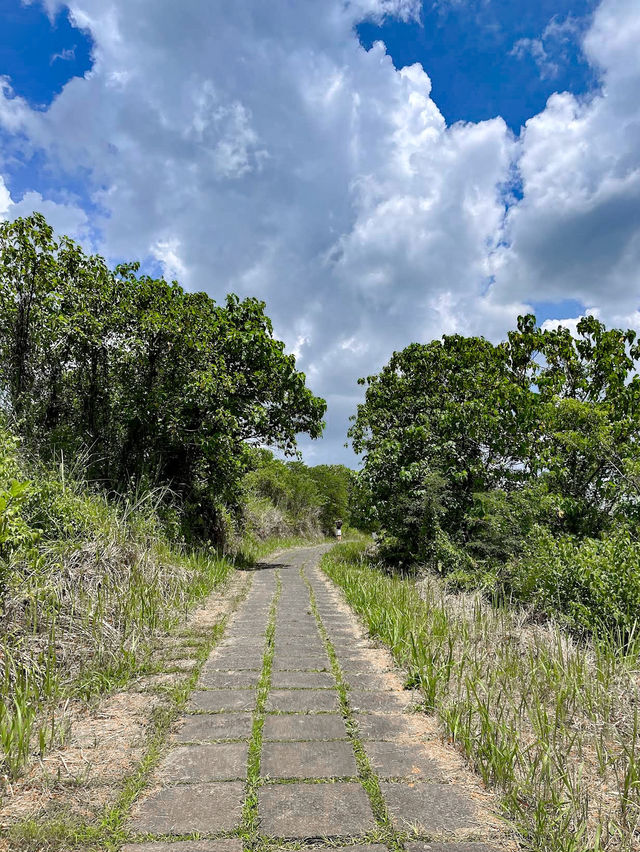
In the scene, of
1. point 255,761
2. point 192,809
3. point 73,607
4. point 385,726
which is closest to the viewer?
point 192,809

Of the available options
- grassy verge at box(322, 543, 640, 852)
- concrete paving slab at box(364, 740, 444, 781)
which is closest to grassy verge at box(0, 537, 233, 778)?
concrete paving slab at box(364, 740, 444, 781)

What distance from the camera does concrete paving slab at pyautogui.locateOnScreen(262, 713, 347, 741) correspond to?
9.41ft

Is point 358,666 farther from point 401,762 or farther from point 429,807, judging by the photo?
point 429,807

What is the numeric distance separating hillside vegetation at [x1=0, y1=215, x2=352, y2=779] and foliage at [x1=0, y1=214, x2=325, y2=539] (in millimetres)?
28

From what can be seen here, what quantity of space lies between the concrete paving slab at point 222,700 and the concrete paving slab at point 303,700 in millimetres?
148

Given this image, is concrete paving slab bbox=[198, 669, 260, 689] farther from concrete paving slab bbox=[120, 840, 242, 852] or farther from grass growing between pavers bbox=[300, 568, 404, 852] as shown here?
concrete paving slab bbox=[120, 840, 242, 852]

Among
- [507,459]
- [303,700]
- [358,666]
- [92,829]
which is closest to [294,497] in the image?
[507,459]

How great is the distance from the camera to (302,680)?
3842 millimetres

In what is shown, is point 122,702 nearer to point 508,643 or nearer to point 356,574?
point 508,643

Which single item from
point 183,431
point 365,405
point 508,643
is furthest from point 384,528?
point 508,643

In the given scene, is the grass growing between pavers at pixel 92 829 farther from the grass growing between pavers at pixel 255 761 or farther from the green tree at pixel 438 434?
the green tree at pixel 438 434

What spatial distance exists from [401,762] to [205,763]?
3.43 feet

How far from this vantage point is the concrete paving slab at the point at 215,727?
9.25 ft

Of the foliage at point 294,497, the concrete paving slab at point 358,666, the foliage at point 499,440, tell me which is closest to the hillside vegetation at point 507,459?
the foliage at point 499,440
